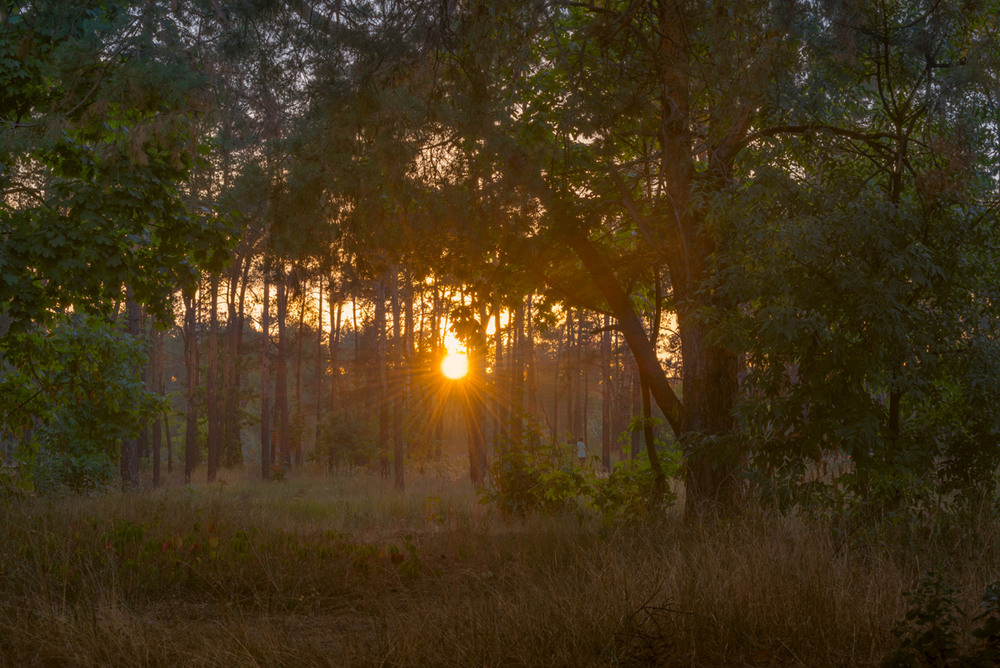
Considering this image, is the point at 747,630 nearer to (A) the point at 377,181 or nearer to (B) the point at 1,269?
(A) the point at 377,181

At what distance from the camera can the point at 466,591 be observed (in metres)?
6.10

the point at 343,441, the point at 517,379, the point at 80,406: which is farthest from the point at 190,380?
the point at 80,406

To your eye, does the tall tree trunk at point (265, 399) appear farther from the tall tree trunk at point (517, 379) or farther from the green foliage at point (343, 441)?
the tall tree trunk at point (517, 379)

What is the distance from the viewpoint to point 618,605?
448 cm

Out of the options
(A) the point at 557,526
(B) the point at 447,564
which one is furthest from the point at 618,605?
(A) the point at 557,526

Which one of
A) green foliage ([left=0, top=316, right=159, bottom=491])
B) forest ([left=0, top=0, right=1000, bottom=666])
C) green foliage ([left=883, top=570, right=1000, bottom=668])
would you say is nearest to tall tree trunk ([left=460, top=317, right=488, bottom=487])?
forest ([left=0, top=0, right=1000, bottom=666])

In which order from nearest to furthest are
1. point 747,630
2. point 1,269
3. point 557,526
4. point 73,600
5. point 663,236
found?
point 747,630 < point 73,600 < point 1,269 < point 557,526 < point 663,236

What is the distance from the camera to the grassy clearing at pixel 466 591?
4211 mm

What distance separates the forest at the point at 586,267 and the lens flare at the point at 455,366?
16.2m

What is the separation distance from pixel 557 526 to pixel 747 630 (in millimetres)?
4553

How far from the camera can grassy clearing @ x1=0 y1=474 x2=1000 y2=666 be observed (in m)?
4.21

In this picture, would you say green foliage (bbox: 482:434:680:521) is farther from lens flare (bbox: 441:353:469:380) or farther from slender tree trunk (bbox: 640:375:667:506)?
lens flare (bbox: 441:353:469:380)

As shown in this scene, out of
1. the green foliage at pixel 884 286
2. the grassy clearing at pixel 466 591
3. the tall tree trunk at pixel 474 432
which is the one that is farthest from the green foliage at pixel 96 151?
the tall tree trunk at pixel 474 432

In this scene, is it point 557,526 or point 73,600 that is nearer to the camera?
point 73,600
